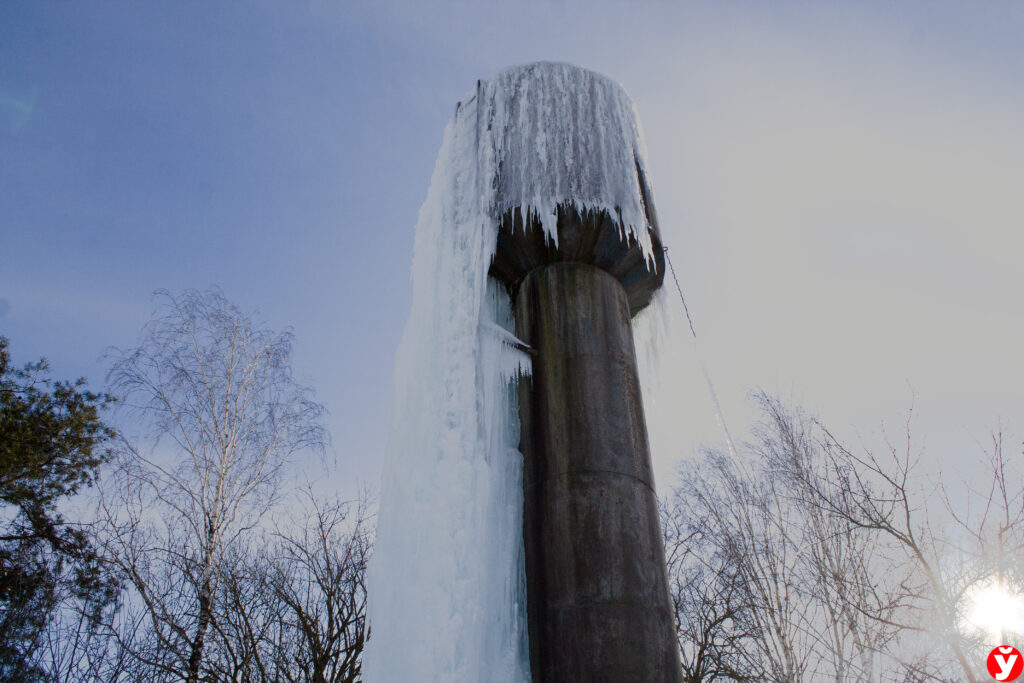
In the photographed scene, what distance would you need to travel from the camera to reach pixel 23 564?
34.6 ft

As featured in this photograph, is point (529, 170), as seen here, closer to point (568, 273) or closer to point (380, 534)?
point (568, 273)

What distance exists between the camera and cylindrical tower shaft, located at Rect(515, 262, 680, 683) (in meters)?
3.49

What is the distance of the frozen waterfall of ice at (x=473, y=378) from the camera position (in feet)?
11.8

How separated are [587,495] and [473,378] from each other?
3.56 ft

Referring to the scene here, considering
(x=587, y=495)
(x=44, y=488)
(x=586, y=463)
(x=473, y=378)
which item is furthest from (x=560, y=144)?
(x=44, y=488)

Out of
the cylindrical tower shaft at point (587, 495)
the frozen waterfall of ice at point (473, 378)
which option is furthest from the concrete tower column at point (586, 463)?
the frozen waterfall of ice at point (473, 378)

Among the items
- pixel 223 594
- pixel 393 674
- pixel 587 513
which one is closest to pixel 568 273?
pixel 587 513

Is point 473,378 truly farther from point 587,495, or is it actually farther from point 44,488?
point 44,488

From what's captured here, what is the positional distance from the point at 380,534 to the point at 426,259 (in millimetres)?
2132

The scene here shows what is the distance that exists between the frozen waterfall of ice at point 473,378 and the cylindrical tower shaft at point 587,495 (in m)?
0.18

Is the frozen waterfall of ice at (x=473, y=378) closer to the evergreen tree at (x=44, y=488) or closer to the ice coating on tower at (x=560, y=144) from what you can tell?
the ice coating on tower at (x=560, y=144)

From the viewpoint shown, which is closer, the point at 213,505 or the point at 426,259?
the point at 426,259

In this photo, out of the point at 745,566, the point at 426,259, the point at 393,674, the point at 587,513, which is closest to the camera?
the point at 393,674

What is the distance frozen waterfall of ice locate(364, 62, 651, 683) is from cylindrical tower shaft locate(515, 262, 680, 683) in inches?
7.2
